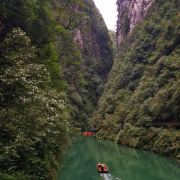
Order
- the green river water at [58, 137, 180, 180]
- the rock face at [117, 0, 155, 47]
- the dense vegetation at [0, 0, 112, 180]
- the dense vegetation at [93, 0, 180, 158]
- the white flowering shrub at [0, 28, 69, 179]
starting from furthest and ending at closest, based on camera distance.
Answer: the rock face at [117, 0, 155, 47] → the dense vegetation at [93, 0, 180, 158] → the green river water at [58, 137, 180, 180] → the dense vegetation at [0, 0, 112, 180] → the white flowering shrub at [0, 28, 69, 179]

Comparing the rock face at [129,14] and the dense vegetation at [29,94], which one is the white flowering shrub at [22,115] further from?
the rock face at [129,14]

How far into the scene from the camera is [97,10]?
176 m

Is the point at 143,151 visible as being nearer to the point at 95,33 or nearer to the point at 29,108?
the point at 29,108

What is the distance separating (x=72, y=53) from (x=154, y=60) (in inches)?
1837

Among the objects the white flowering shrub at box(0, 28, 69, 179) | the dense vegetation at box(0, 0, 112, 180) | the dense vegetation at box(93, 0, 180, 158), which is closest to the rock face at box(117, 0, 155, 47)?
the dense vegetation at box(93, 0, 180, 158)

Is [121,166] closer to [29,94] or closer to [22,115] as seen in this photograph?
[29,94]

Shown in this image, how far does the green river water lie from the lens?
33.9m

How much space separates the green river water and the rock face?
69.7m

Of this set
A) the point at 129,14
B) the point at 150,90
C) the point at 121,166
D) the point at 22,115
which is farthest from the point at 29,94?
the point at 129,14

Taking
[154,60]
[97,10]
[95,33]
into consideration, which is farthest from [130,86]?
[97,10]

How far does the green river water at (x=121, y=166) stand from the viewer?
111 feet

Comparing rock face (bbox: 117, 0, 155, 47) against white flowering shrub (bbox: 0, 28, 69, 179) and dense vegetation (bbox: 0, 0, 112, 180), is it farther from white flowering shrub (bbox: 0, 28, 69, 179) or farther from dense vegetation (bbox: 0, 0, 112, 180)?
white flowering shrub (bbox: 0, 28, 69, 179)

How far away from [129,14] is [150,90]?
63.1m

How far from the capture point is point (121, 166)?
4134 centimetres
